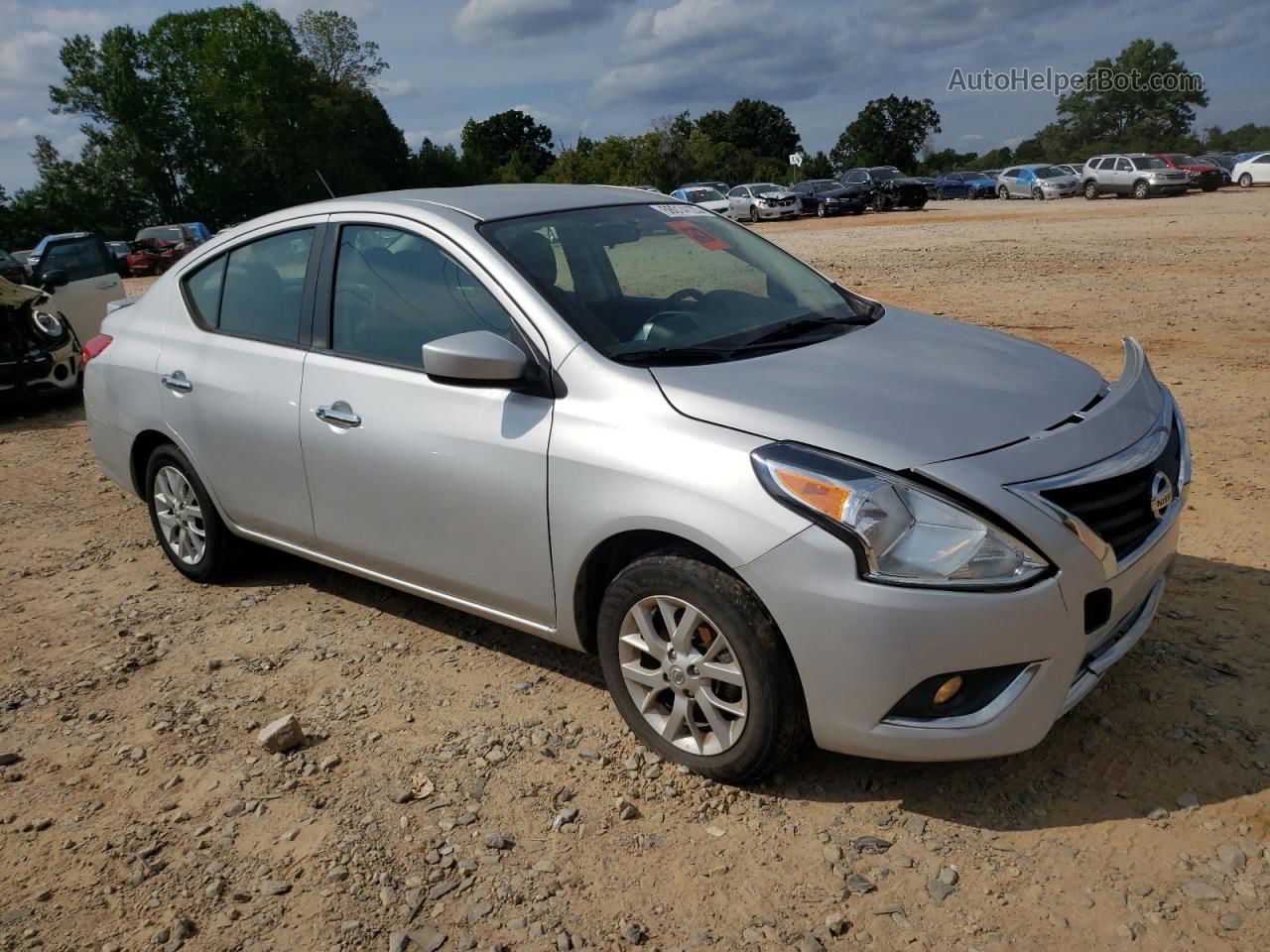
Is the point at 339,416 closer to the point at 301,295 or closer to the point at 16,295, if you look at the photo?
the point at 301,295

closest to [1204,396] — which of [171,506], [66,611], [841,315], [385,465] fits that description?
[841,315]

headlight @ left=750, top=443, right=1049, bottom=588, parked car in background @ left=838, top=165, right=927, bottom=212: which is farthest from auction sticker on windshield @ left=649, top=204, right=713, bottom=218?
parked car in background @ left=838, top=165, right=927, bottom=212

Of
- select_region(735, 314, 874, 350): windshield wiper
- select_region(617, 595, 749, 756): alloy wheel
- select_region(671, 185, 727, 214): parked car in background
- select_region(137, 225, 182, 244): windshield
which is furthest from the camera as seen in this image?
select_region(671, 185, 727, 214): parked car in background

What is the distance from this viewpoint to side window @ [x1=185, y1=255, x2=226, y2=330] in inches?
187

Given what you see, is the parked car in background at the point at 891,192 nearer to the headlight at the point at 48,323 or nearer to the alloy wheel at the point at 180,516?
the headlight at the point at 48,323

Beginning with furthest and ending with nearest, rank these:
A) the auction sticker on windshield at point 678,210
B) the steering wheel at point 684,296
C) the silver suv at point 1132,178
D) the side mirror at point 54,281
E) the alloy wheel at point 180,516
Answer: the silver suv at point 1132,178 → the side mirror at point 54,281 → the alloy wheel at point 180,516 → the auction sticker on windshield at point 678,210 → the steering wheel at point 684,296

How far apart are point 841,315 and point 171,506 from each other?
3299 mm

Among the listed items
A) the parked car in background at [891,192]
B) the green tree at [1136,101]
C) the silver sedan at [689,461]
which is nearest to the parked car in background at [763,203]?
the parked car in background at [891,192]

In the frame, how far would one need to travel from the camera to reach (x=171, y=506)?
5121 millimetres

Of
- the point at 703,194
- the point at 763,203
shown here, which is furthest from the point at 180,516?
the point at 763,203

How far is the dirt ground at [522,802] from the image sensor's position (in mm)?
2686

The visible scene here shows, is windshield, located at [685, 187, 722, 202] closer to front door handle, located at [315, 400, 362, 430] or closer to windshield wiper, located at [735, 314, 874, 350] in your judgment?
windshield wiper, located at [735, 314, 874, 350]

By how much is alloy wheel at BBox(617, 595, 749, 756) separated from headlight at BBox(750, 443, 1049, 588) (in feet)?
1.64

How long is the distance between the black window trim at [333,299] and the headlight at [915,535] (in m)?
1.08
